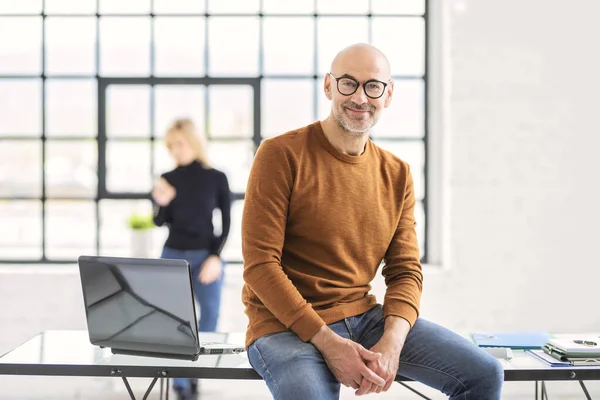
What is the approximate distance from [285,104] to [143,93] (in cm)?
95

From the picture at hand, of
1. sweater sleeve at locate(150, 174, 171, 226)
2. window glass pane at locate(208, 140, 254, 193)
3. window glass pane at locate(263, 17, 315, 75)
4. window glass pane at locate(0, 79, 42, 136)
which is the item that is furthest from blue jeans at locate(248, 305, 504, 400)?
window glass pane at locate(0, 79, 42, 136)

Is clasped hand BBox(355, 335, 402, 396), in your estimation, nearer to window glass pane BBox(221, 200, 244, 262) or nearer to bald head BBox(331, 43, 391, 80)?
bald head BBox(331, 43, 391, 80)

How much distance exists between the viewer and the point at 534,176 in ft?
14.2

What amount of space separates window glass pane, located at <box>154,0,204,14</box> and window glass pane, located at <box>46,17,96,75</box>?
0.48 metres

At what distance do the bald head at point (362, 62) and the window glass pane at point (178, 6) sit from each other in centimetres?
251

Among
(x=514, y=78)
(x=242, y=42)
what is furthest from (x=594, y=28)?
(x=242, y=42)

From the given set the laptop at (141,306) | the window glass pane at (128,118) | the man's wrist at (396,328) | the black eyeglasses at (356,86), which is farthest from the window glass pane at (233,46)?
the man's wrist at (396,328)

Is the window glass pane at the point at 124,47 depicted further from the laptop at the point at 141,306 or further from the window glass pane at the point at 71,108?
the laptop at the point at 141,306

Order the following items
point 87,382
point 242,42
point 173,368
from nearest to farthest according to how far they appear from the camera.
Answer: point 173,368 → point 87,382 → point 242,42

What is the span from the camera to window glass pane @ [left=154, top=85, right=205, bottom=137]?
15.1ft

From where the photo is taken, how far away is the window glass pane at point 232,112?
464 centimetres

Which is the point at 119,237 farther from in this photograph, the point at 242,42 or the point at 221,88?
the point at 242,42

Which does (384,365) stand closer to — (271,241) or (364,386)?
(364,386)

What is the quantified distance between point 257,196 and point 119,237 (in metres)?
2.74
